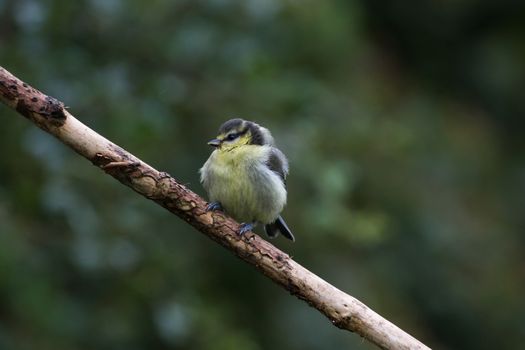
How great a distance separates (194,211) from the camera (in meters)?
3.34

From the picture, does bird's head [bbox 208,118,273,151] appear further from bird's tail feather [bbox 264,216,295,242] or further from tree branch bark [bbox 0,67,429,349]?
tree branch bark [bbox 0,67,429,349]

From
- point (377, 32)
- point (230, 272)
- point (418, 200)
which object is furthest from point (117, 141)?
point (377, 32)

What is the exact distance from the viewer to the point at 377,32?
759 centimetres

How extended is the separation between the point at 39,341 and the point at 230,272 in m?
1.23

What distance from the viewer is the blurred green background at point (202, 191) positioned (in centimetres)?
430

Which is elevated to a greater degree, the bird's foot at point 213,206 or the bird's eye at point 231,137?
the bird's eye at point 231,137

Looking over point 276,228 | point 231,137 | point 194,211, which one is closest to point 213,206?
point 194,211

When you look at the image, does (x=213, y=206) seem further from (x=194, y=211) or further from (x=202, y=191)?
(x=202, y=191)

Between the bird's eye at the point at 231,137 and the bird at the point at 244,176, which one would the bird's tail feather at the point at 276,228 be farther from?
the bird's eye at the point at 231,137

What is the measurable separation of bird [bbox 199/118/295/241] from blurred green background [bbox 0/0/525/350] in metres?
0.33

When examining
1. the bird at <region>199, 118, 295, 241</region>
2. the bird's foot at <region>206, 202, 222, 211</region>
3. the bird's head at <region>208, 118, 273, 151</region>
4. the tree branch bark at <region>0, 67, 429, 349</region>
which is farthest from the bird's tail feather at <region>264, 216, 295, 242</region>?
the tree branch bark at <region>0, 67, 429, 349</region>

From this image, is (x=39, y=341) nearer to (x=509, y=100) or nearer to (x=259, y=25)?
(x=259, y=25)

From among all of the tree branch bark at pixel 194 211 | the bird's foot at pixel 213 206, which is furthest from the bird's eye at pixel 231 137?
the tree branch bark at pixel 194 211

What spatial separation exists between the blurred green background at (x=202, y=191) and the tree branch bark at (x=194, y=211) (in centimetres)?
93
